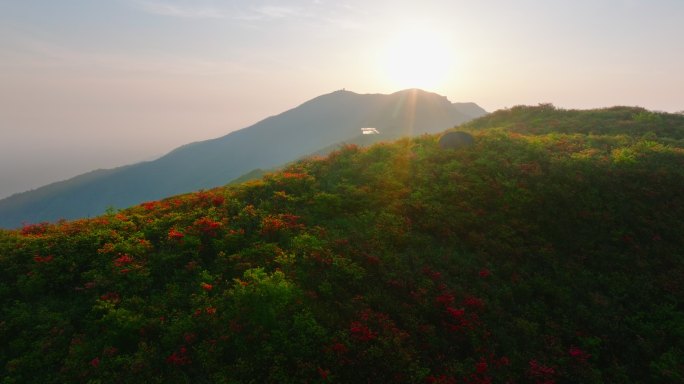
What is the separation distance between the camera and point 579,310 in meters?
11.4

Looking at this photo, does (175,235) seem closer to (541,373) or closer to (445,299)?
(445,299)

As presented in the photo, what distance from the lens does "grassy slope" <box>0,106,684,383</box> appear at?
891cm

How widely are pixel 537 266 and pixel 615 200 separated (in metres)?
6.69

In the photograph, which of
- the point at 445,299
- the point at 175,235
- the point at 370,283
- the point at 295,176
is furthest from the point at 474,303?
the point at 295,176

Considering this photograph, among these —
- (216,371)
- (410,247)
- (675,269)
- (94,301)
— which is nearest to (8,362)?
(94,301)

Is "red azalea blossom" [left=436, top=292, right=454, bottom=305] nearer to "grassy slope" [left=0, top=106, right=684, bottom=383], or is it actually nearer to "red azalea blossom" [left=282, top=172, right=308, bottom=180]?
"grassy slope" [left=0, top=106, right=684, bottom=383]

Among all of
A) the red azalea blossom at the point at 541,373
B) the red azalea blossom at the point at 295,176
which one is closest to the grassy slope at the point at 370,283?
the red azalea blossom at the point at 541,373

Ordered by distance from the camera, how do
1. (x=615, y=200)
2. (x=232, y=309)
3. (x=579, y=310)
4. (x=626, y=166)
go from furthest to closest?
(x=626, y=166) → (x=615, y=200) → (x=579, y=310) → (x=232, y=309)

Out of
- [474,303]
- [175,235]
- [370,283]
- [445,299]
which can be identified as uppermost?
[175,235]

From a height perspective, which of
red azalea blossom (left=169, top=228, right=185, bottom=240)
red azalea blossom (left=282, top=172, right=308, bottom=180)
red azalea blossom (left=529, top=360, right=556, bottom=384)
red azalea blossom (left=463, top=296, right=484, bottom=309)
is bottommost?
red azalea blossom (left=529, top=360, right=556, bottom=384)

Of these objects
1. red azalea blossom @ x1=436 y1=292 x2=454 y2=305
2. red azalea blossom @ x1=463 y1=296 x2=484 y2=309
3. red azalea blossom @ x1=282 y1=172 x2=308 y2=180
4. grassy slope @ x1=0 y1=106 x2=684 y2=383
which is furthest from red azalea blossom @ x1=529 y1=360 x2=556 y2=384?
red azalea blossom @ x1=282 y1=172 x2=308 y2=180

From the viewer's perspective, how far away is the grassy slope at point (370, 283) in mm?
8914

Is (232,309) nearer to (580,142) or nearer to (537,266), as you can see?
(537,266)

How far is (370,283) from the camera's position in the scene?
38.1 feet
